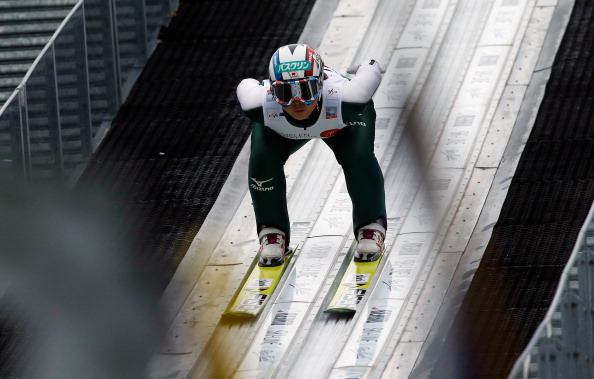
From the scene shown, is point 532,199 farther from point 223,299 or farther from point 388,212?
point 223,299

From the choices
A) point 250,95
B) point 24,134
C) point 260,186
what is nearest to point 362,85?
point 250,95

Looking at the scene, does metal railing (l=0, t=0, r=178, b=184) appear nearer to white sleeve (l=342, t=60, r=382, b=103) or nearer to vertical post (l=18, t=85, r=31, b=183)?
vertical post (l=18, t=85, r=31, b=183)

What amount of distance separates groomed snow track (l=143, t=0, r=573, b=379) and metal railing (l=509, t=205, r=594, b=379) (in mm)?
1129

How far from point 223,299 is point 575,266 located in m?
3.55

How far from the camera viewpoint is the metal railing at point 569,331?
7234 mm

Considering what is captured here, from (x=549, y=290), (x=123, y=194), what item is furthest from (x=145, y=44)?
(x=549, y=290)

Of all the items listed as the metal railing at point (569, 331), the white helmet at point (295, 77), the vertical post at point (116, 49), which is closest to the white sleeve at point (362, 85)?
the white helmet at point (295, 77)

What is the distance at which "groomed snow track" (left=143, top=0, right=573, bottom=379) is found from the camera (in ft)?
33.0

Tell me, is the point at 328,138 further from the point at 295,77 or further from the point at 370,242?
the point at 370,242

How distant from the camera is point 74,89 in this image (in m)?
12.7

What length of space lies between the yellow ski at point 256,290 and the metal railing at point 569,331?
10.3 ft

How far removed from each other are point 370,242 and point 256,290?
89 cm

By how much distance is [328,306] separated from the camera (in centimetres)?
1046

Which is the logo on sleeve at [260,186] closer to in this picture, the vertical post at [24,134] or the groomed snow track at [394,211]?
the groomed snow track at [394,211]
